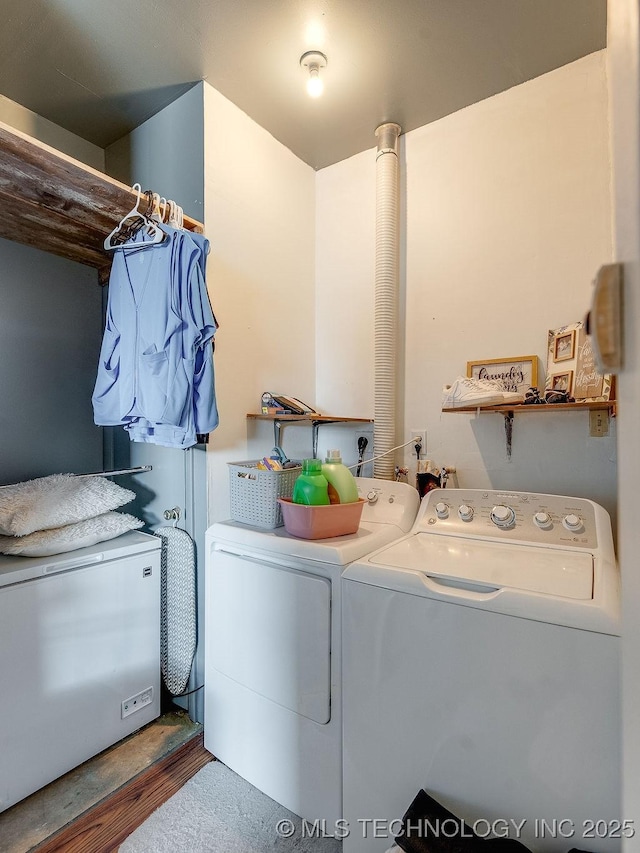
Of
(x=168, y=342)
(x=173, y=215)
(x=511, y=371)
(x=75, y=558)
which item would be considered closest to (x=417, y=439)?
(x=511, y=371)

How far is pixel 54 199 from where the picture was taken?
1473mm

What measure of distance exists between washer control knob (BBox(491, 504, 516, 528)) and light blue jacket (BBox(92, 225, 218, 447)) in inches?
42.0

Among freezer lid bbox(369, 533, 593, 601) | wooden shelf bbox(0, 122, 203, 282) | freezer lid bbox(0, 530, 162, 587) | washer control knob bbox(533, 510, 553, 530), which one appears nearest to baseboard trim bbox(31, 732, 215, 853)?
freezer lid bbox(0, 530, 162, 587)

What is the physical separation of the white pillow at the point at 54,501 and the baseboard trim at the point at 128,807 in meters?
0.95

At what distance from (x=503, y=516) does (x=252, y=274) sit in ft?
5.17

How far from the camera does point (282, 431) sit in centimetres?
216

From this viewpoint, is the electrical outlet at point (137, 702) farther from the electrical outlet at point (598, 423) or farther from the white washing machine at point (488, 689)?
the electrical outlet at point (598, 423)

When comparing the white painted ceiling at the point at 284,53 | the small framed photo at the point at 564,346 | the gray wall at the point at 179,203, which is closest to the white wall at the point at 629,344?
the small framed photo at the point at 564,346

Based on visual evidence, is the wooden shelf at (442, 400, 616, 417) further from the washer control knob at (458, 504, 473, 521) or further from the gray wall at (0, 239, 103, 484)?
the gray wall at (0, 239, 103, 484)

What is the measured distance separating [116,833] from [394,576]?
1217mm

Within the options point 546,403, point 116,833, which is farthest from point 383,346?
point 116,833

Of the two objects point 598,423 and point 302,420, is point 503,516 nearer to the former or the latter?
point 598,423

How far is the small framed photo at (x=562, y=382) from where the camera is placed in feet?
5.29

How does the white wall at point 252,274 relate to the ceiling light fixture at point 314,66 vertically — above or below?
below
